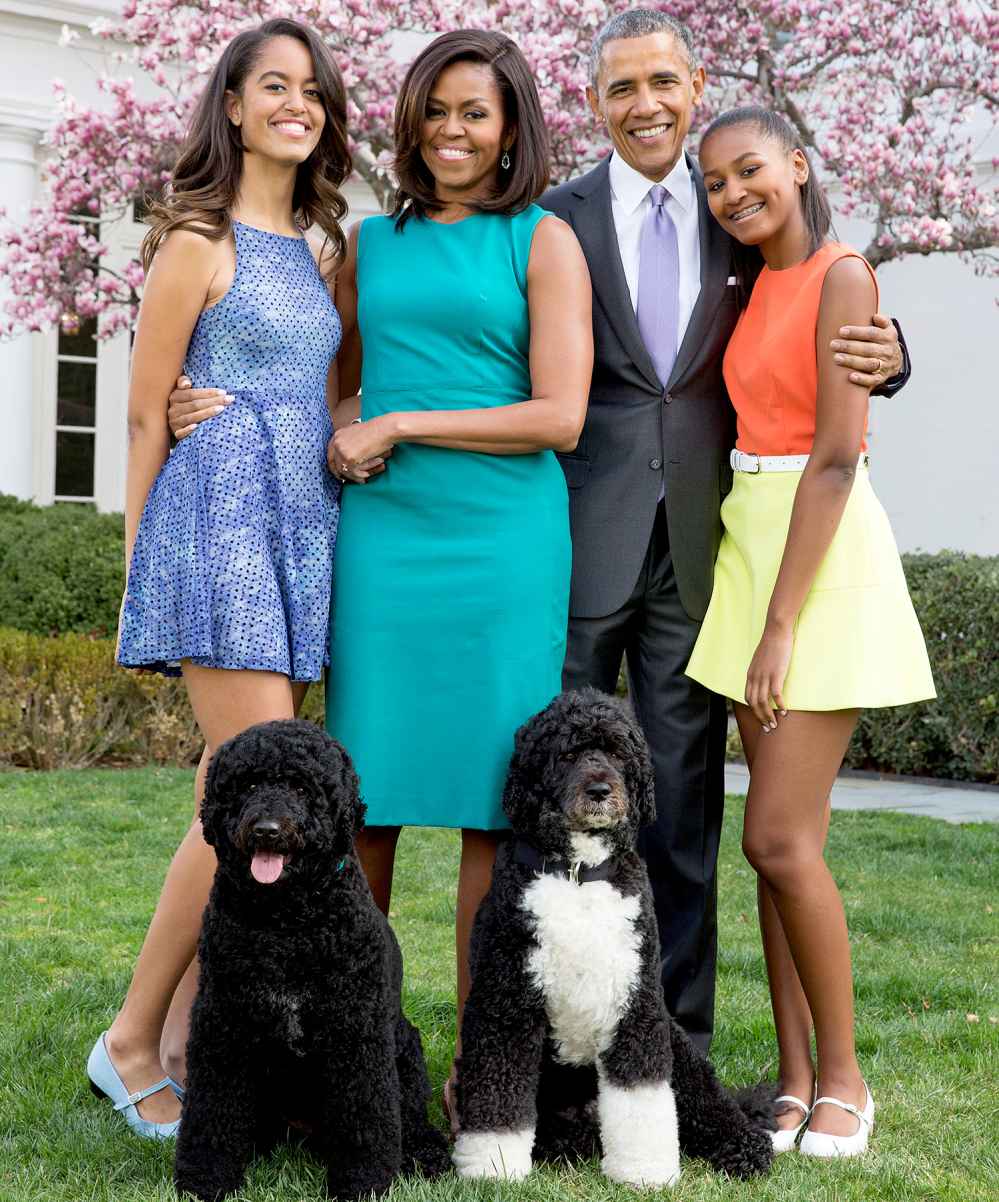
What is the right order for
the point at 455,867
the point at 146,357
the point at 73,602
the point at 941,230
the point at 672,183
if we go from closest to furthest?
the point at 146,357 < the point at 672,183 < the point at 455,867 < the point at 941,230 < the point at 73,602

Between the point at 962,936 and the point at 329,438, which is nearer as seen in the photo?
the point at 329,438

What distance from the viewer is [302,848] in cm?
284

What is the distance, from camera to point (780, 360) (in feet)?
11.0

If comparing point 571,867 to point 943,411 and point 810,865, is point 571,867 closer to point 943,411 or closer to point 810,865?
point 810,865

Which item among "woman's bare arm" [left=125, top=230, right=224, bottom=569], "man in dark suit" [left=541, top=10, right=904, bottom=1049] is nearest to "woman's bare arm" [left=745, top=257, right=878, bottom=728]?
"man in dark suit" [left=541, top=10, right=904, bottom=1049]

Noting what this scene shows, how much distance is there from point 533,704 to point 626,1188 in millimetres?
1094

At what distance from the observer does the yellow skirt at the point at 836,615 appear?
10.8 ft

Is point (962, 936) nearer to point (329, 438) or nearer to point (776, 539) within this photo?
point (776, 539)

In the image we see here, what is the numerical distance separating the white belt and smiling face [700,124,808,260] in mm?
494

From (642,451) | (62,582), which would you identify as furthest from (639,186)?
(62,582)

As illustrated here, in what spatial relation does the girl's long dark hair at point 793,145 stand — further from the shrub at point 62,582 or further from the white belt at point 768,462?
the shrub at point 62,582

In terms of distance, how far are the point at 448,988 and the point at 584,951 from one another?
1.73 metres

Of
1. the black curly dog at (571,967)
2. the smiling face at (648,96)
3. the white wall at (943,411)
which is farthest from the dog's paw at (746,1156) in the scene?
the white wall at (943,411)

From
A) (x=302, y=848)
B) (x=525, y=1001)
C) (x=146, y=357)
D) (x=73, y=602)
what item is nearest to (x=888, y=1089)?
(x=525, y=1001)
